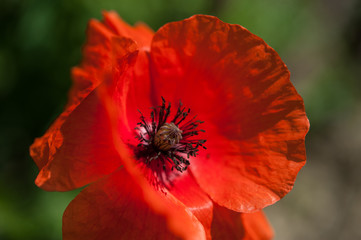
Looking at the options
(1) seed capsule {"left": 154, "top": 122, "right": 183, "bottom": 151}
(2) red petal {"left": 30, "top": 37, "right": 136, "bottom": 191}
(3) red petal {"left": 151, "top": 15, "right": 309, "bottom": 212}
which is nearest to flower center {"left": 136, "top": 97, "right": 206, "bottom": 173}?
(1) seed capsule {"left": 154, "top": 122, "right": 183, "bottom": 151}

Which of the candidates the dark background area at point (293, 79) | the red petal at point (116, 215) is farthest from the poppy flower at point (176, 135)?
the dark background area at point (293, 79)

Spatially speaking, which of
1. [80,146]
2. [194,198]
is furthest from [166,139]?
[80,146]

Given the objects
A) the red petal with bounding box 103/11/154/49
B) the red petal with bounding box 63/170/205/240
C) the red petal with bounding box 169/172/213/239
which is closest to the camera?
the red petal with bounding box 63/170/205/240

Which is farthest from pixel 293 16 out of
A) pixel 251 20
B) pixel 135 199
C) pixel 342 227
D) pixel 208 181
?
pixel 135 199

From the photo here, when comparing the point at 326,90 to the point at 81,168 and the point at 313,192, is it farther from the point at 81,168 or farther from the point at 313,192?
the point at 81,168

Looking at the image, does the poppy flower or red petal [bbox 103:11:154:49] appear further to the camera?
red petal [bbox 103:11:154:49]

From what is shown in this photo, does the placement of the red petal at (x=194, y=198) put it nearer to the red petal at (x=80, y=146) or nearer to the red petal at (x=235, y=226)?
the red petal at (x=235, y=226)

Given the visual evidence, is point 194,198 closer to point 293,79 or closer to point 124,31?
point 124,31

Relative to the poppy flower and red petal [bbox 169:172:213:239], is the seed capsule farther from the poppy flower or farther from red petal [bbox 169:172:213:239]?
red petal [bbox 169:172:213:239]
